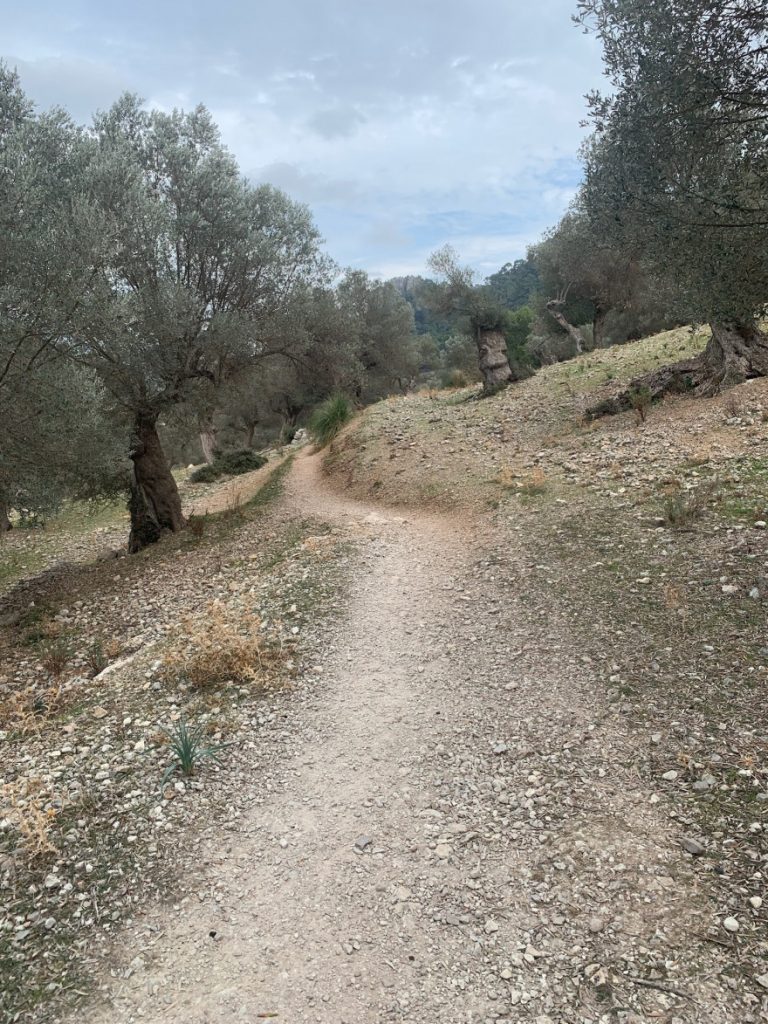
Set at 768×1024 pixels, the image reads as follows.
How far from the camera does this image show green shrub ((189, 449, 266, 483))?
2969cm

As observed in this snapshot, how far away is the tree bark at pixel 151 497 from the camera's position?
1562 centimetres

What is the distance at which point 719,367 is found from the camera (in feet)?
52.4

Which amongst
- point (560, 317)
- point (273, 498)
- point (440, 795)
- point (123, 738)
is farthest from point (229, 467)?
point (440, 795)

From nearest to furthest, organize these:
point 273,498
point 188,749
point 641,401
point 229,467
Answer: point 188,749, point 641,401, point 273,498, point 229,467

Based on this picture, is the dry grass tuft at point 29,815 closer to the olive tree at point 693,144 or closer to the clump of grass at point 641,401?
the olive tree at point 693,144

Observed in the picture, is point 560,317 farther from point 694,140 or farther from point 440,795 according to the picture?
point 440,795

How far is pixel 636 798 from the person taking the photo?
4945mm

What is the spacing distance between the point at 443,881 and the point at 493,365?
23.3 metres

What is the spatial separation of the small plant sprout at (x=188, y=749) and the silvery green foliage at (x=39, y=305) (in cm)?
585

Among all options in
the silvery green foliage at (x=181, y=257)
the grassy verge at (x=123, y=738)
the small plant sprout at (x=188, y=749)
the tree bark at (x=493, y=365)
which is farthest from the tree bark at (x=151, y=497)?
the tree bark at (x=493, y=365)

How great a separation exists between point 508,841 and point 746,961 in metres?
1.73

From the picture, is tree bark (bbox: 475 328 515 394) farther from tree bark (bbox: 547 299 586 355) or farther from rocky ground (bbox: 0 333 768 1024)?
rocky ground (bbox: 0 333 768 1024)

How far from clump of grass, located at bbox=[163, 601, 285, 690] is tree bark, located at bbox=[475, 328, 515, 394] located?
60.8 ft

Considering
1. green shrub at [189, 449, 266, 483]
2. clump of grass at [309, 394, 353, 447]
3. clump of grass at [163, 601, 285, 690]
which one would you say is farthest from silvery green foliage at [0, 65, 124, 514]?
green shrub at [189, 449, 266, 483]
